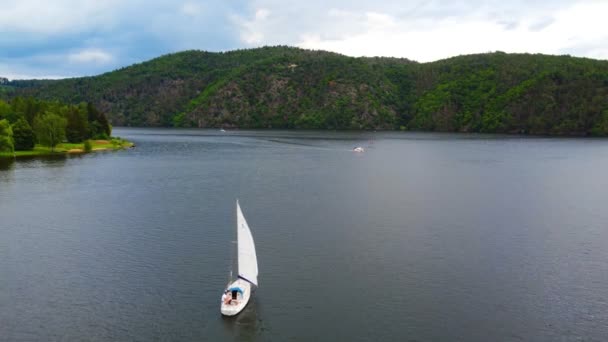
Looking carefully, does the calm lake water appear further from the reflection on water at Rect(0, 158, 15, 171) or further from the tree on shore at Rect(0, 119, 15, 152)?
the tree on shore at Rect(0, 119, 15, 152)

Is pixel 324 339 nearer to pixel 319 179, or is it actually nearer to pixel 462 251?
pixel 462 251

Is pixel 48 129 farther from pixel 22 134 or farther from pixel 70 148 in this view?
pixel 70 148

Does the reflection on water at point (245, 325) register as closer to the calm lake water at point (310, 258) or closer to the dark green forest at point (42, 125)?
the calm lake water at point (310, 258)

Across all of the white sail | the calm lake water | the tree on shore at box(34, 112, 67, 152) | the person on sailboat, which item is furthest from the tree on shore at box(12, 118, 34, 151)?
the person on sailboat

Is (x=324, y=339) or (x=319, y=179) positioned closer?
(x=324, y=339)

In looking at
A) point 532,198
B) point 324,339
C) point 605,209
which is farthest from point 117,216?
point 605,209
